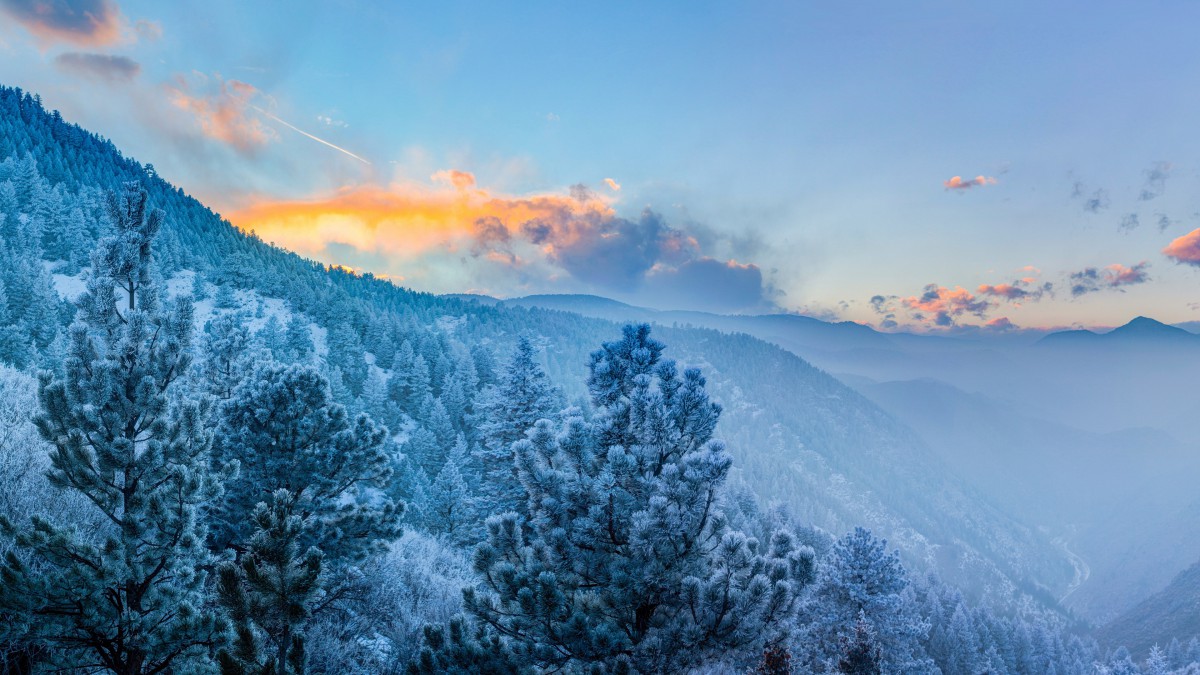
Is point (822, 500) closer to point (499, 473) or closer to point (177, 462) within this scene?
point (499, 473)

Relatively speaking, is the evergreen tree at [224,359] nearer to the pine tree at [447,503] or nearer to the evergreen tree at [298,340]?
the pine tree at [447,503]

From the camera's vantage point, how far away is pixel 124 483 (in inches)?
307

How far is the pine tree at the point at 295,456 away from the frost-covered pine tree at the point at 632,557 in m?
4.52

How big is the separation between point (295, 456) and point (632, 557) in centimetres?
830

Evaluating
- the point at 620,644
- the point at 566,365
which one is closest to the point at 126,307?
the point at 620,644

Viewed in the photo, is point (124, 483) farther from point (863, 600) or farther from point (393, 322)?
point (393, 322)

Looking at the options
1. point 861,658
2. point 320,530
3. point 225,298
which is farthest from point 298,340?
point 861,658

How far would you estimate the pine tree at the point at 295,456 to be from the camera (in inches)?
448

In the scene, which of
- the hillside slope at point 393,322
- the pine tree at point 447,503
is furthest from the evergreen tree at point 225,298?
the pine tree at point 447,503

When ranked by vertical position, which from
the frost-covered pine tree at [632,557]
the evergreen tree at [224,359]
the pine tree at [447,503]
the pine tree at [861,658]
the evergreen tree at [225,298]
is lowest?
the pine tree at [447,503]

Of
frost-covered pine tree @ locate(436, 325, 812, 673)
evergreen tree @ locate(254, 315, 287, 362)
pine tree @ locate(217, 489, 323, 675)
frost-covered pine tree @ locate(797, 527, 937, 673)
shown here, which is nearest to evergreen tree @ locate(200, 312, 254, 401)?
frost-covered pine tree @ locate(436, 325, 812, 673)

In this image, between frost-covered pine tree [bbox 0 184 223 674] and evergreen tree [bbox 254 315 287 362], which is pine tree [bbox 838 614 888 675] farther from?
evergreen tree [bbox 254 315 287 362]

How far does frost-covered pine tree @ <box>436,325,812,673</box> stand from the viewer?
24.5 ft

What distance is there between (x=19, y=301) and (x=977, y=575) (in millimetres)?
213896
